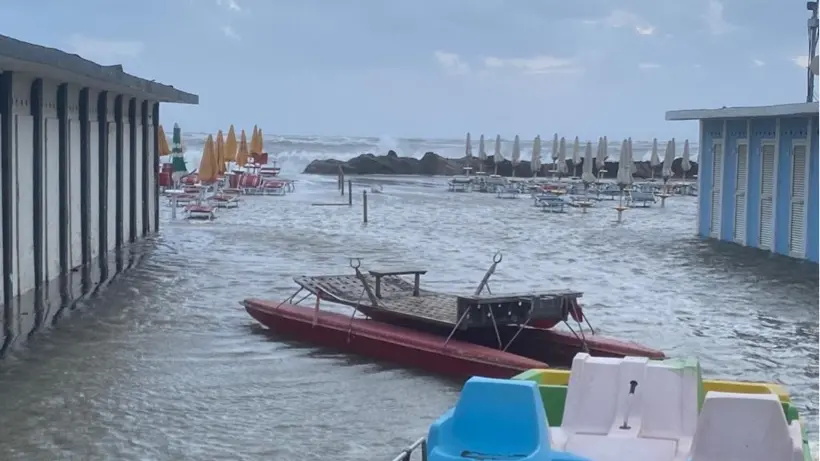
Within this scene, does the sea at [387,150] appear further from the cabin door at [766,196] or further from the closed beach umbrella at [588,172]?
the cabin door at [766,196]

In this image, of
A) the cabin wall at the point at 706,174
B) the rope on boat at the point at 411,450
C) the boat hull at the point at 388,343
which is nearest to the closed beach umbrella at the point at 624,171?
the cabin wall at the point at 706,174

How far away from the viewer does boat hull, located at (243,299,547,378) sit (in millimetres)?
11688

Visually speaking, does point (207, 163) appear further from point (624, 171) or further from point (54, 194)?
point (54, 194)

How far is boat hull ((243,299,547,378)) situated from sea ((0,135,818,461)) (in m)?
0.20

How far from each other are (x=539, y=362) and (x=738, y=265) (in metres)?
10.9

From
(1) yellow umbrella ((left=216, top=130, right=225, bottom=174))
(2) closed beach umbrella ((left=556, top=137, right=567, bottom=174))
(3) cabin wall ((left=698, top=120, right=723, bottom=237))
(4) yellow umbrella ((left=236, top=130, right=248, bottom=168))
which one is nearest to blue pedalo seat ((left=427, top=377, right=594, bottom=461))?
(3) cabin wall ((left=698, top=120, right=723, bottom=237))

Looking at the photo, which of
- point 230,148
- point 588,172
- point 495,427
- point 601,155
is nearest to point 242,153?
point 230,148

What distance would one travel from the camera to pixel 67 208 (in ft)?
59.4

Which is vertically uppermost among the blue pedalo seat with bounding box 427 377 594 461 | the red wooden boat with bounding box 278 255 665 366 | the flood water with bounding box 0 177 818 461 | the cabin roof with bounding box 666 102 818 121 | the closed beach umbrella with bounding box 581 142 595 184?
the cabin roof with bounding box 666 102 818 121

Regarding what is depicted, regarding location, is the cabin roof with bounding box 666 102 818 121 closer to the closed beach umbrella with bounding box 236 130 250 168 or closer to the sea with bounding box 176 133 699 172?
the closed beach umbrella with bounding box 236 130 250 168

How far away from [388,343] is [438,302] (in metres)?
1.26

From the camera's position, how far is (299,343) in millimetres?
13508

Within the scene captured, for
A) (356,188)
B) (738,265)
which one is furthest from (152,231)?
(356,188)

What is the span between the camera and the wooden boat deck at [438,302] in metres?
12.2
